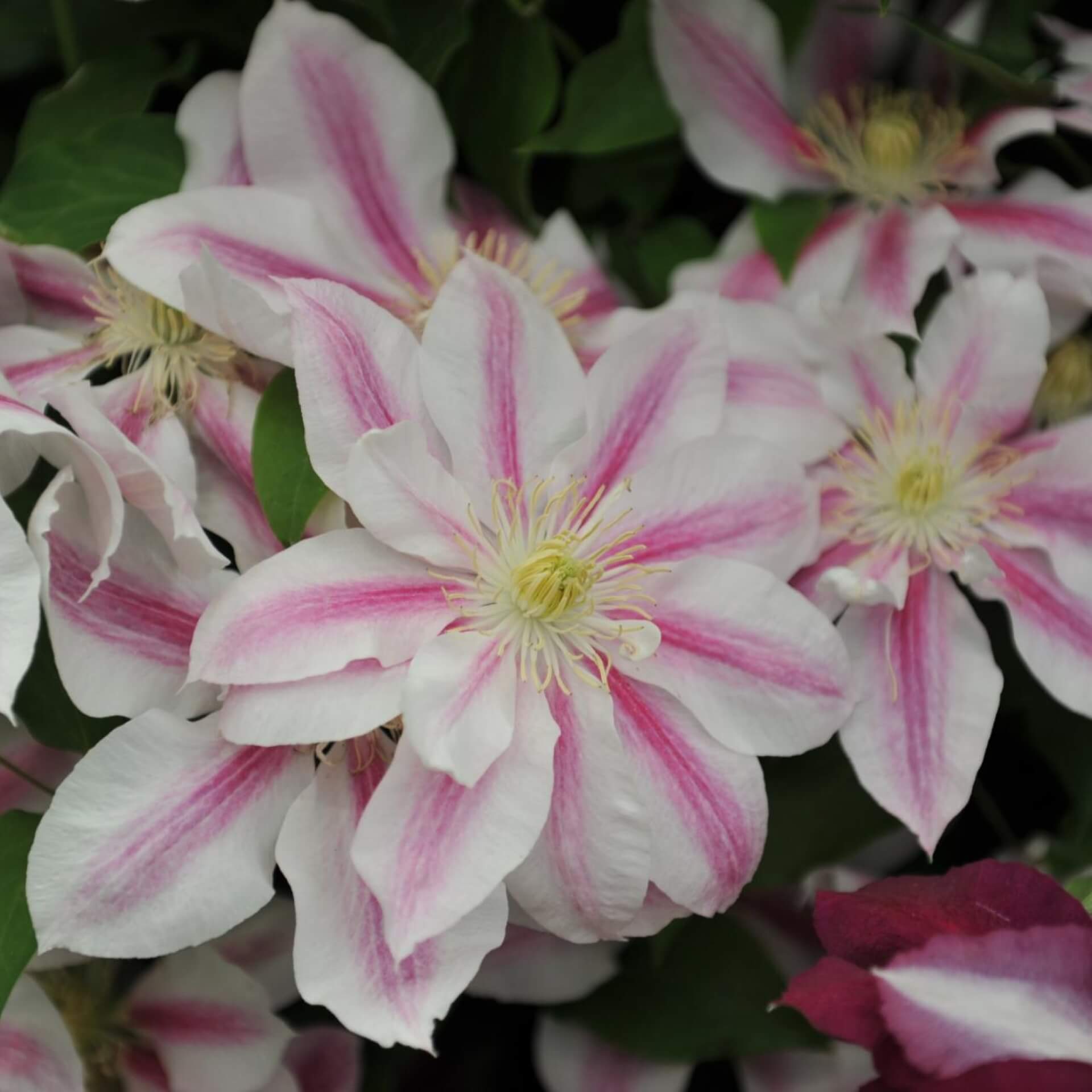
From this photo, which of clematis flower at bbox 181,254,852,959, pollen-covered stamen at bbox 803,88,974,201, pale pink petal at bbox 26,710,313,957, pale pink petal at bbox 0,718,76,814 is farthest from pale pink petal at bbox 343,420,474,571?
pollen-covered stamen at bbox 803,88,974,201

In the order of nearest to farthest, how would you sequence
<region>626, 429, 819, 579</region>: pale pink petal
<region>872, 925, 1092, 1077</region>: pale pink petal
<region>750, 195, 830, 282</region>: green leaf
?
1. <region>872, 925, 1092, 1077</region>: pale pink petal
2. <region>626, 429, 819, 579</region>: pale pink petal
3. <region>750, 195, 830, 282</region>: green leaf

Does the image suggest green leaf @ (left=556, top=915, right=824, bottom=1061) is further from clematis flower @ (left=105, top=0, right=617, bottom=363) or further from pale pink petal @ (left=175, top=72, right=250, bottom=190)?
pale pink petal @ (left=175, top=72, right=250, bottom=190)

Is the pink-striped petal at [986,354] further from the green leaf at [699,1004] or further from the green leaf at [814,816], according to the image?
the green leaf at [699,1004]

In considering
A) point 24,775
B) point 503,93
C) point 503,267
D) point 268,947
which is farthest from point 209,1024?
point 503,93

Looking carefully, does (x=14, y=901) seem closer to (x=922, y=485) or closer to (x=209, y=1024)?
(x=209, y=1024)

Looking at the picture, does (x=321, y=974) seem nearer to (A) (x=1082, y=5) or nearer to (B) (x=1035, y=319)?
(B) (x=1035, y=319)

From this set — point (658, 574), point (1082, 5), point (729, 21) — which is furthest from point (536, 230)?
point (1082, 5)
